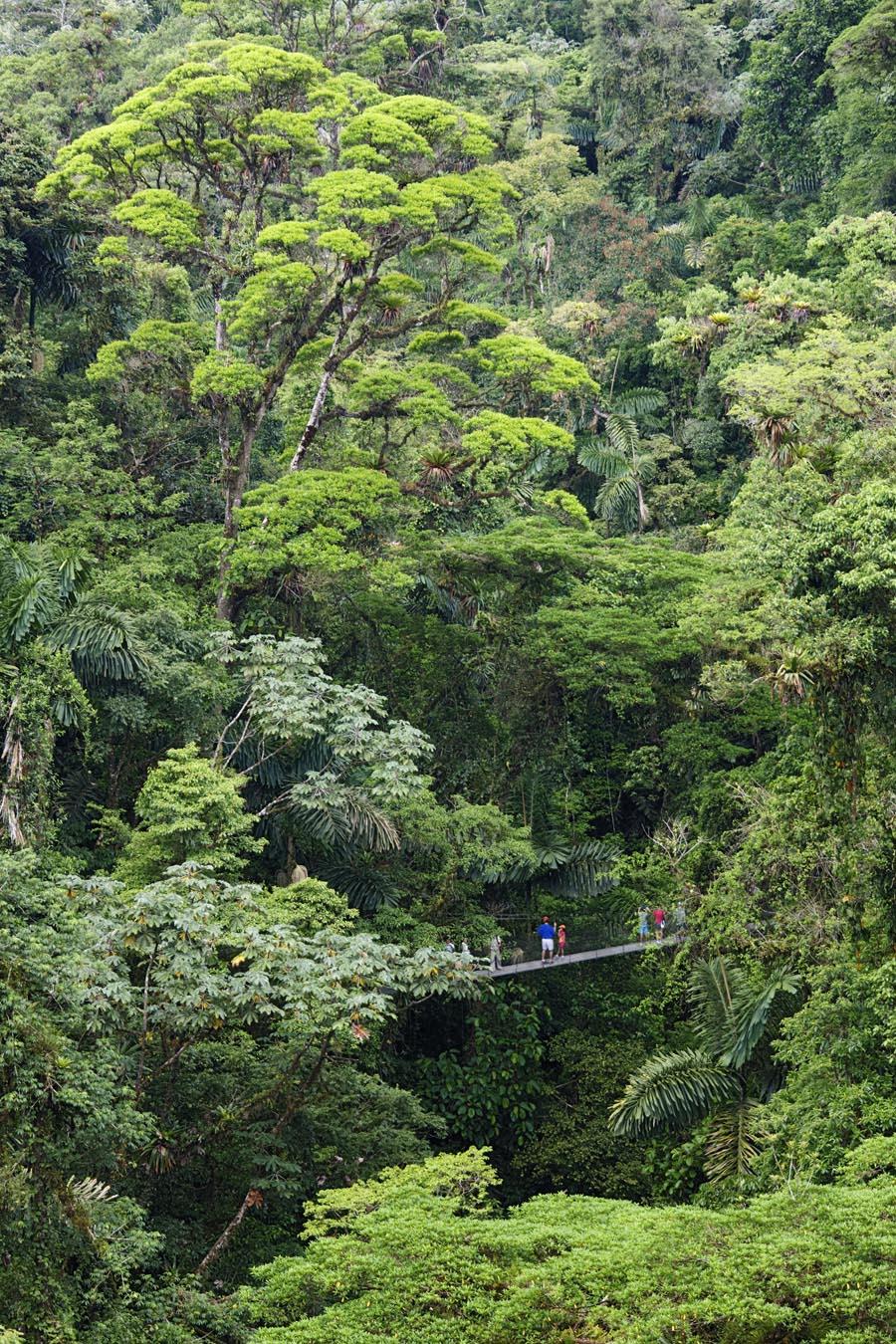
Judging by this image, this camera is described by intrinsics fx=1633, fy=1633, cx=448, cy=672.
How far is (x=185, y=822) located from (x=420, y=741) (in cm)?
410

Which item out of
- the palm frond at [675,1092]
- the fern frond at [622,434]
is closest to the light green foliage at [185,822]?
the palm frond at [675,1092]

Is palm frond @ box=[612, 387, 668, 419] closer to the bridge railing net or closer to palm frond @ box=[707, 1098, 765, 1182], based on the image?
the bridge railing net

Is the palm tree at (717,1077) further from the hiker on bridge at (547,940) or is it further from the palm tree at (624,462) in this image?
the palm tree at (624,462)

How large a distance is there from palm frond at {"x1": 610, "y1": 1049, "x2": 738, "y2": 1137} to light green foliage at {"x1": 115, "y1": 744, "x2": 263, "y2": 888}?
16.8 feet

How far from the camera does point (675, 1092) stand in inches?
709

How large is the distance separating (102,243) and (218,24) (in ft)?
34.6

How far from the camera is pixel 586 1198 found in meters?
13.6

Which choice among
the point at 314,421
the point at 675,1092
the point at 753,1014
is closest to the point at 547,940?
the point at 675,1092

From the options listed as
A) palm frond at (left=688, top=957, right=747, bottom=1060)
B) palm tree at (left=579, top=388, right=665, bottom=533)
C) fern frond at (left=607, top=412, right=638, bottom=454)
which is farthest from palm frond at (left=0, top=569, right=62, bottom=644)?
fern frond at (left=607, top=412, right=638, bottom=454)

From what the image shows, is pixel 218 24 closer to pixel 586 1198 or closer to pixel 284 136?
pixel 284 136

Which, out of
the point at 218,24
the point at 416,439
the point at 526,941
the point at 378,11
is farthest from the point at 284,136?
the point at 378,11

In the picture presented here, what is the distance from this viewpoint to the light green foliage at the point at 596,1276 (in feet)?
35.3

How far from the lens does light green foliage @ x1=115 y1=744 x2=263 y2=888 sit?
17.6 m

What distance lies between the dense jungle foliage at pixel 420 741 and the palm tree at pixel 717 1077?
63mm
